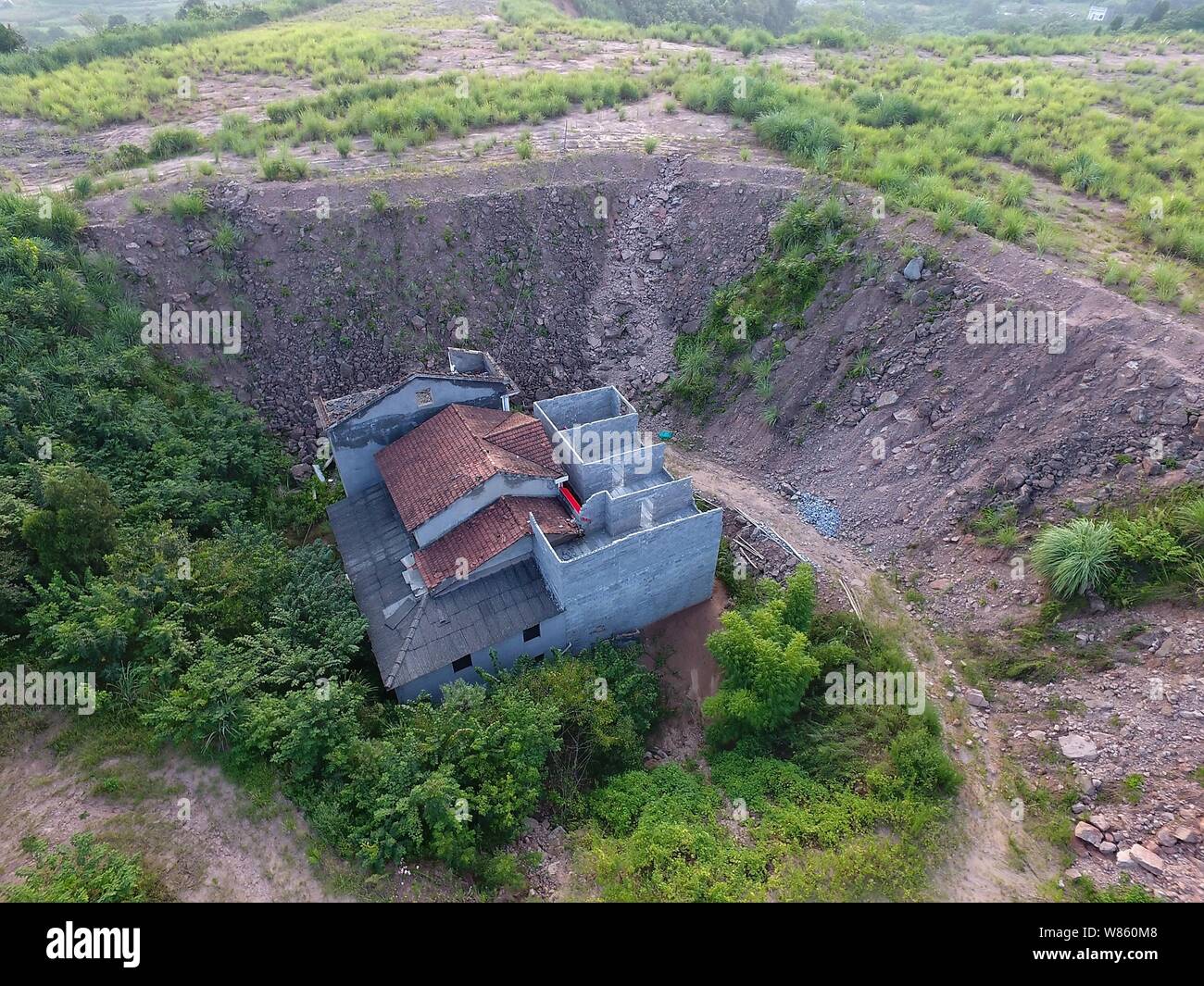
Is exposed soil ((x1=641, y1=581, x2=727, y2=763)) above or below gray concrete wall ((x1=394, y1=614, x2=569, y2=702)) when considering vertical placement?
below

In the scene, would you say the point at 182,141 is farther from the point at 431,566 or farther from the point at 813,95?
the point at 813,95

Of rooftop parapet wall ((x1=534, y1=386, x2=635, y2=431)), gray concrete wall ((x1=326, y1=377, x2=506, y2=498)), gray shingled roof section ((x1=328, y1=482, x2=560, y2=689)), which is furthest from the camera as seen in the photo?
rooftop parapet wall ((x1=534, y1=386, x2=635, y2=431))

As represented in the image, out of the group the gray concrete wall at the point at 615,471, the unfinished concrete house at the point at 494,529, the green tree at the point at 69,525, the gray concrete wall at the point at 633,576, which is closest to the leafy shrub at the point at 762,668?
the gray concrete wall at the point at 633,576

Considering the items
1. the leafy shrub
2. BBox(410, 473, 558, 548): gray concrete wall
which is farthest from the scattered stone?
BBox(410, 473, 558, 548): gray concrete wall

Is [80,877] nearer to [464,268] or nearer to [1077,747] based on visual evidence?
[1077,747]

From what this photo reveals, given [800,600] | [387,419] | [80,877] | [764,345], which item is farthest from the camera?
[764,345]

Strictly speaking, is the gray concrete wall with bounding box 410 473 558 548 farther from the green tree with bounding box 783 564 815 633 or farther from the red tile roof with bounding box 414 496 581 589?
the green tree with bounding box 783 564 815 633

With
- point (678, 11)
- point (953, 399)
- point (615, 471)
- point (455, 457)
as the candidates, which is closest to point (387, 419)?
point (455, 457)
